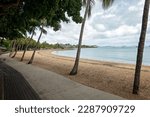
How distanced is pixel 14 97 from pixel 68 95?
225cm

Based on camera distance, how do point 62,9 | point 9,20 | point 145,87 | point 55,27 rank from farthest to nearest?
Answer: point 55,27, point 9,20, point 62,9, point 145,87

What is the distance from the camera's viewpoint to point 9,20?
1653 centimetres

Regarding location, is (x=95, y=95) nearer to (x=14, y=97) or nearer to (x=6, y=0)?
(x=14, y=97)

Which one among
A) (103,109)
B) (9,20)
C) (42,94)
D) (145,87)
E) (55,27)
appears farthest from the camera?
(55,27)

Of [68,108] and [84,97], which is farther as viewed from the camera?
[84,97]

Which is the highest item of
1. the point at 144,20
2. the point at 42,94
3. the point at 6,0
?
the point at 6,0

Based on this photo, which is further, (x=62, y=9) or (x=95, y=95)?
(x=62, y=9)

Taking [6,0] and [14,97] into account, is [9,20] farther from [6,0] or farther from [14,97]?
[14,97]

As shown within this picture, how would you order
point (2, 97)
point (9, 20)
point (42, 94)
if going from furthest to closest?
point (9, 20)
point (42, 94)
point (2, 97)

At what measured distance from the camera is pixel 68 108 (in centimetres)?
640

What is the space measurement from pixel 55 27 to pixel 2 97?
445 inches

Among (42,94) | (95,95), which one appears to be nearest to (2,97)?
(42,94)

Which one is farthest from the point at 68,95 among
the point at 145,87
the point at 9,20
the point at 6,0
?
the point at 9,20

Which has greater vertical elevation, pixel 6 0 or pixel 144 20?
pixel 6 0
